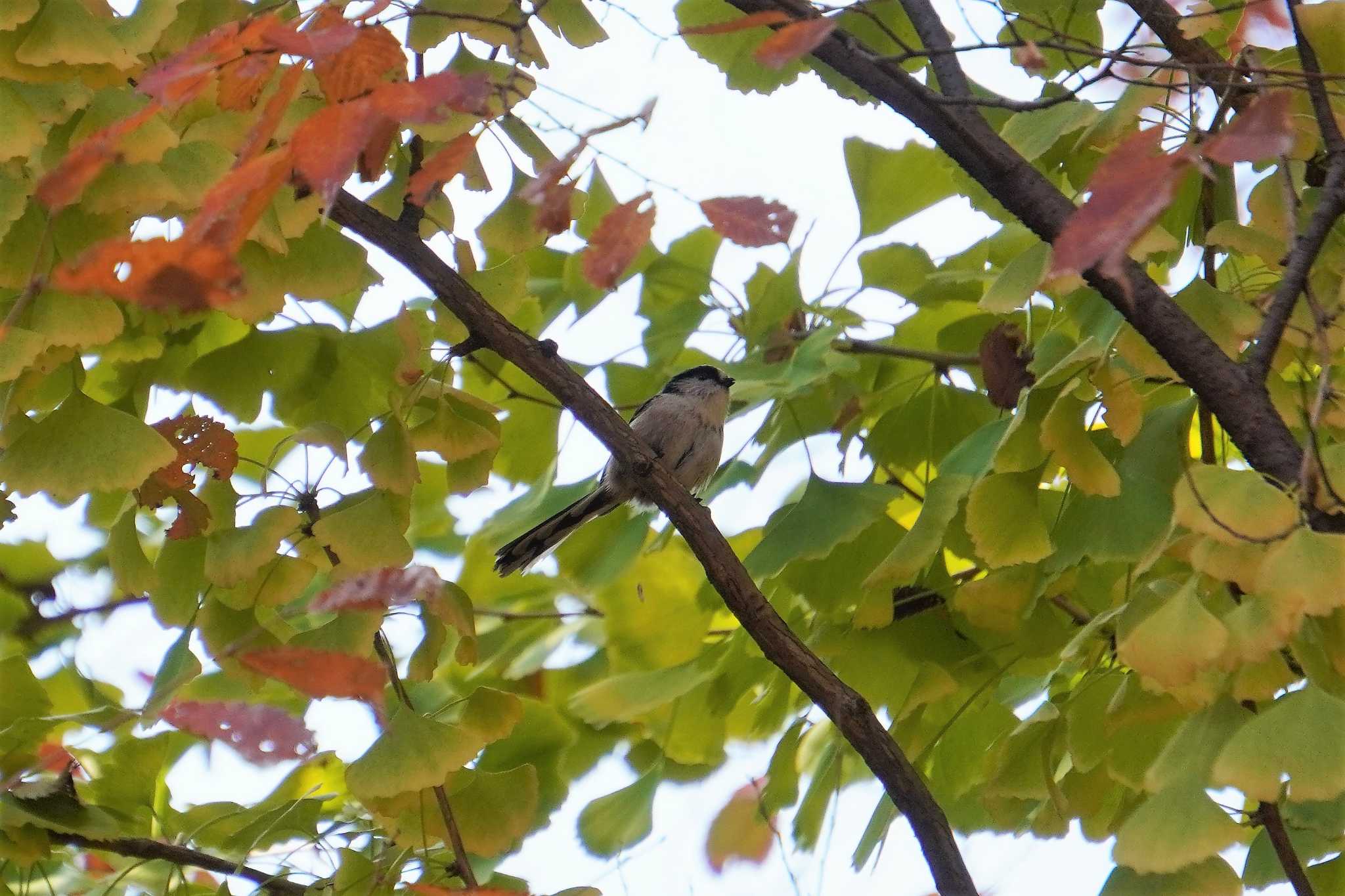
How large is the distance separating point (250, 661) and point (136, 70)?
0.92 metres

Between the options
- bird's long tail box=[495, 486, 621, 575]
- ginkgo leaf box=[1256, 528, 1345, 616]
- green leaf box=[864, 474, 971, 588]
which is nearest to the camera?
ginkgo leaf box=[1256, 528, 1345, 616]

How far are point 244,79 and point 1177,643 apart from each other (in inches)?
50.3

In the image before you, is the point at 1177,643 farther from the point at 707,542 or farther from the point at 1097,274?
the point at 707,542

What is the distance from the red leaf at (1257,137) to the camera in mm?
1146

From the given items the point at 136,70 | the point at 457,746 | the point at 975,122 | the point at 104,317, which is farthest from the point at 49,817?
the point at 975,122

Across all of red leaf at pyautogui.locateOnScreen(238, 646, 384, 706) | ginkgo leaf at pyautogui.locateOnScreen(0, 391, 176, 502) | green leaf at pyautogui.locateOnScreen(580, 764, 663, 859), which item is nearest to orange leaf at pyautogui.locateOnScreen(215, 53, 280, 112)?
ginkgo leaf at pyautogui.locateOnScreen(0, 391, 176, 502)

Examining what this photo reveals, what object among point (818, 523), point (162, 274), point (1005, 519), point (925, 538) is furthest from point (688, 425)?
point (162, 274)

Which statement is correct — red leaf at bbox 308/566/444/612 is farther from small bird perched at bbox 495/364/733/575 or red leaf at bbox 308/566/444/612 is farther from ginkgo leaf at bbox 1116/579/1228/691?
small bird perched at bbox 495/364/733/575

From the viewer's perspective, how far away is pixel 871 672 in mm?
2211

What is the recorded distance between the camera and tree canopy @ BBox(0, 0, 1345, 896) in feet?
4.36

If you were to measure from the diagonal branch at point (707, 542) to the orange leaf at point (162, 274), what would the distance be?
0.71m

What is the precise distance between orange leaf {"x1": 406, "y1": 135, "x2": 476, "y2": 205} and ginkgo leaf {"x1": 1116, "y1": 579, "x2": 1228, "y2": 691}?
92cm

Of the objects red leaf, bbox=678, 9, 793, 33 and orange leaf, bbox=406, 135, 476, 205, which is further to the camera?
orange leaf, bbox=406, 135, 476, 205

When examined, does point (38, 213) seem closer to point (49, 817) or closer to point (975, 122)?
point (49, 817)
